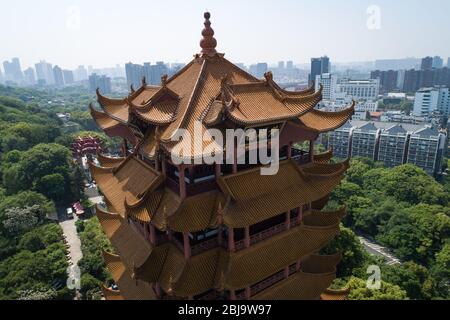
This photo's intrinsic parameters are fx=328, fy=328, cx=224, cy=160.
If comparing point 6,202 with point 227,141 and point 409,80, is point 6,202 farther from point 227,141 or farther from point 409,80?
point 409,80

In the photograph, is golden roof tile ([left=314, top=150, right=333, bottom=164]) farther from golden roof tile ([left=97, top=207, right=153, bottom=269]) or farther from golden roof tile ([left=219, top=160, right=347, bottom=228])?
golden roof tile ([left=97, top=207, right=153, bottom=269])

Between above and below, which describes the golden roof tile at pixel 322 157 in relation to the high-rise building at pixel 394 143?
above

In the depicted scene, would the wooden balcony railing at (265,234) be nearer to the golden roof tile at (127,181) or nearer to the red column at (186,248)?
the red column at (186,248)

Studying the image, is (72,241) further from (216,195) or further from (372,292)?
(216,195)

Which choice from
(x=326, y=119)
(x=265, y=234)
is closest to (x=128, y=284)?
(x=265, y=234)

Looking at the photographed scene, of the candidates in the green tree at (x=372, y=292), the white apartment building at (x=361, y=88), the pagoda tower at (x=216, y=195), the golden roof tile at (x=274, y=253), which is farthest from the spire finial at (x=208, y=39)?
the white apartment building at (x=361, y=88)
